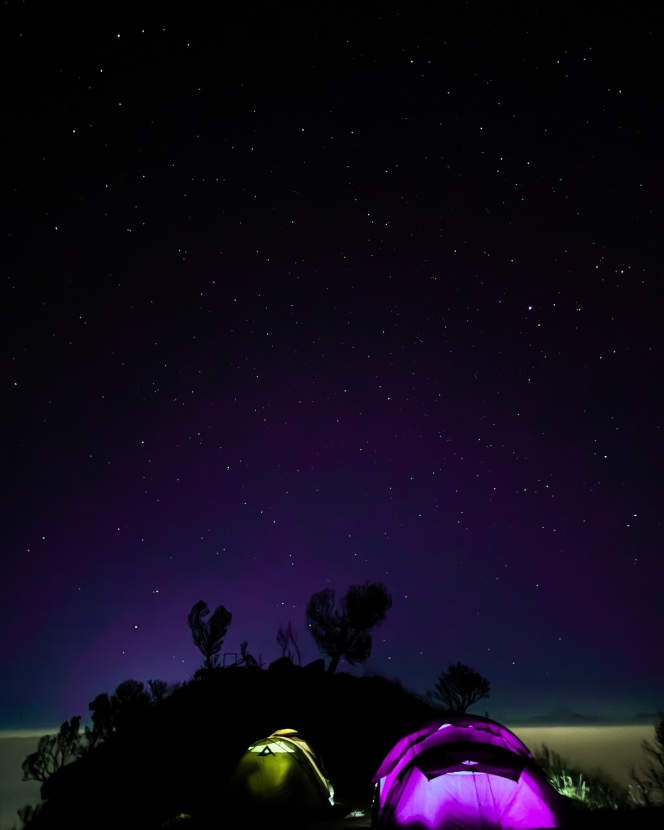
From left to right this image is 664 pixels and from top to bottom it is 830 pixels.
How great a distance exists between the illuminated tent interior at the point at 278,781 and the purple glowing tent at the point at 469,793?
3391 millimetres

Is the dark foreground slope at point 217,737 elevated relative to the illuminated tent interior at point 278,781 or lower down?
lower down

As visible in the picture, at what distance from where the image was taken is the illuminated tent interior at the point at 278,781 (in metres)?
12.6

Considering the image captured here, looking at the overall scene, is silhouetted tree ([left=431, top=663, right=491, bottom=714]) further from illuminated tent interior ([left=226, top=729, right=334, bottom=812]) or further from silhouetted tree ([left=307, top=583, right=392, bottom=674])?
illuminated tent interior ([left=226, top=729, right=334, bottom=812])

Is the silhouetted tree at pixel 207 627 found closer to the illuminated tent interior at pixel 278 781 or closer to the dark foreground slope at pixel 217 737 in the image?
the dark foreground slope at pixel 217 737

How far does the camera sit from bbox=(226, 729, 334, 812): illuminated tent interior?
12586 millimetres

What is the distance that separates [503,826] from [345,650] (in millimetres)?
30372

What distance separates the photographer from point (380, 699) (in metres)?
31.0

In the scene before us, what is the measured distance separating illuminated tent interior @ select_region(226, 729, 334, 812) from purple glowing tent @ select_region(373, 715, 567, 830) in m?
3.39

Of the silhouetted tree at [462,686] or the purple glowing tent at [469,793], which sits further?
the silhouetted tree at [462,686]

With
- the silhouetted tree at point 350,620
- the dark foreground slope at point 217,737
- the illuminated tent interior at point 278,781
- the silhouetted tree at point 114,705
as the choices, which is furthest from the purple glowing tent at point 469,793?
the silhouetted tree at point 114,705

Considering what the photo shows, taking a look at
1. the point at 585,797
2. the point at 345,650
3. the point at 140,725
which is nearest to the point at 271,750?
the point at 585,797

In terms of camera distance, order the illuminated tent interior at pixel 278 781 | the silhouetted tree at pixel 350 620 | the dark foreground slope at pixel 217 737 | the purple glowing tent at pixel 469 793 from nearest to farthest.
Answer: the purple glowing tent at pixel 469 793 → the illuminated tent interior at pixel 278 781 → the dark foreground slope at pixel 217 737 → the silhouetted tree at pixel 350 620

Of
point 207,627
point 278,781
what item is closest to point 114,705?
point 207,627

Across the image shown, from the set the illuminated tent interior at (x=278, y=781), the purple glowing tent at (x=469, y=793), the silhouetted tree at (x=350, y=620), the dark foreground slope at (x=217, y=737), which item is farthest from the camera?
the silhouetted tree at (x=350, y=620)
